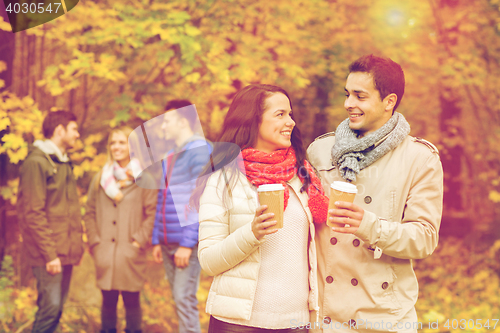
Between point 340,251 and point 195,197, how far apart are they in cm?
80

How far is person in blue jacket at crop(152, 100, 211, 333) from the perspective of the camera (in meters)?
3.67

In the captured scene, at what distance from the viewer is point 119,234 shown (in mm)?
3977

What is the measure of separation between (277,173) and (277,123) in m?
0.25

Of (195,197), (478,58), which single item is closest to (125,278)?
(195,197)

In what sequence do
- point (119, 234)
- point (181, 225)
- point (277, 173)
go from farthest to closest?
point (119, 234) → point (181, 225) → point (277, 173)

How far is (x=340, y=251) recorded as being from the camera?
2.13m

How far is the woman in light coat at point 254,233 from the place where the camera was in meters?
1.92

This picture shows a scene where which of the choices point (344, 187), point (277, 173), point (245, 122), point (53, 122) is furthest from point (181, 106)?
point (344, 187)

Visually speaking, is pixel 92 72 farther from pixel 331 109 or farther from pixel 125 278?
pixel 331 109

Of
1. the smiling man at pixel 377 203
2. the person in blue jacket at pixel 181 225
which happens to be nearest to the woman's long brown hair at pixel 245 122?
the smiling man at pixel 377 203

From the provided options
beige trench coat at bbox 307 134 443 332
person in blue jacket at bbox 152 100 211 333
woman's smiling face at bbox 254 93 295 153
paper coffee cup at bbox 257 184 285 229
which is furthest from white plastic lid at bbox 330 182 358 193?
person in blue jacket at bbox 152 100 211 333

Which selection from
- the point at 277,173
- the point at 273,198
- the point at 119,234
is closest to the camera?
the point at 273,198

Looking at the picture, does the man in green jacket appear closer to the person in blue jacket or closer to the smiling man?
the person in blue jacket

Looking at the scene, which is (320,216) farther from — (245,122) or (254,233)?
(245,122)
